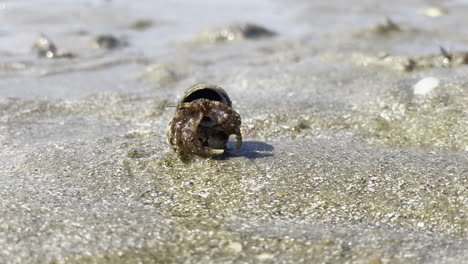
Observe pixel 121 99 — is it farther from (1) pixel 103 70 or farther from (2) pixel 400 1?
(2) pixel 400 1

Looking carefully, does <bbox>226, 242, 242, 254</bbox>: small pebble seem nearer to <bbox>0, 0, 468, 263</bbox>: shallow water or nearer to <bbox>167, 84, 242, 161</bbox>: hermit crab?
<bbox>0, 0, 468, 263</bbox>: shallow water

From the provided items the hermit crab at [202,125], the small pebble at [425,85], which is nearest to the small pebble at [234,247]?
the hermit crab at [202,125]

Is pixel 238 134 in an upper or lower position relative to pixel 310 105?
upper

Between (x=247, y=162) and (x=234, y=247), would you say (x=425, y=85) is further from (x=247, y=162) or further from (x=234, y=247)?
(x=234, y=247)

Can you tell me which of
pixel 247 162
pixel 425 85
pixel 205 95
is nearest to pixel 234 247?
pixel 247 162

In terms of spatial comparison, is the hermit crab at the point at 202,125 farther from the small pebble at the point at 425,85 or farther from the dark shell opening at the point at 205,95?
the small pebble at the point at 425,85

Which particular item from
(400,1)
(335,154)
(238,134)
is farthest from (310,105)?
(400,1)

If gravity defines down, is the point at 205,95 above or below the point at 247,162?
above
